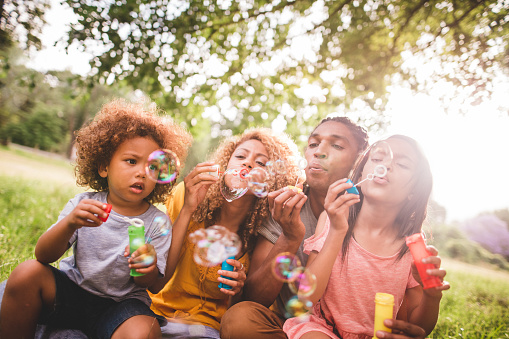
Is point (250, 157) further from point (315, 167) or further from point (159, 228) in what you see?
point (159, 228)

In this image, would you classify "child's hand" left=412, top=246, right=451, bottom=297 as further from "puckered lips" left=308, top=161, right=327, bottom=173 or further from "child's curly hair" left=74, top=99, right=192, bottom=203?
"child's curly hair" left=74, top=99, right=192, bottom=203

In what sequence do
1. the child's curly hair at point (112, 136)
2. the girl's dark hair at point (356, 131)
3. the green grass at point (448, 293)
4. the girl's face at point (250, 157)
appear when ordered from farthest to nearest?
the green grass at point (448, 293) → the girl's dark hair at point (356, 131) → the girl's face at point (250, 157) → the child's curly hair at point (112, 136)

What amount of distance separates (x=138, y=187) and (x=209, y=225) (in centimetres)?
66

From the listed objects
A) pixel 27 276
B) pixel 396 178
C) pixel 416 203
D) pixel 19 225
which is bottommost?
pixel 19 225

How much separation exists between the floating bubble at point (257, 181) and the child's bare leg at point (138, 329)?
0.99 meters

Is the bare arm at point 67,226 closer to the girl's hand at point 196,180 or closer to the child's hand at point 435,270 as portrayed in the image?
the girl's hand at point 196,180

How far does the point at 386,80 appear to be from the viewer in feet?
18.7

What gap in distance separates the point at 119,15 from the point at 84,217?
126 inches

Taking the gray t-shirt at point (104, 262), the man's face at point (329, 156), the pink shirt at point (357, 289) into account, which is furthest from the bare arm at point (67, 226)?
the man's face at point (329, 156)

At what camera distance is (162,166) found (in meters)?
2.03

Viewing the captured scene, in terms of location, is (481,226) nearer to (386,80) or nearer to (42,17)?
(386,80)

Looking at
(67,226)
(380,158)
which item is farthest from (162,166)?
(380,158)

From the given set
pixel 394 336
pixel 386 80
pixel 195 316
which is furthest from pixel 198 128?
pixel 394 336

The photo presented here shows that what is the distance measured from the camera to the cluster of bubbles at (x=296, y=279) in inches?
69.6
